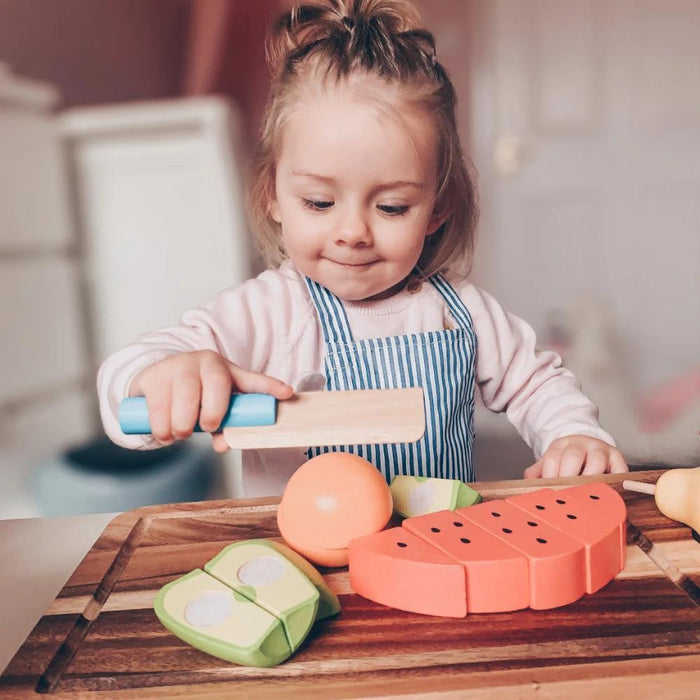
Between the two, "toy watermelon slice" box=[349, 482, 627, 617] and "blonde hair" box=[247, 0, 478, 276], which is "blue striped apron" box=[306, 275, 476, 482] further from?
"toy watermelon slice" box=[349, 482, 627, 617]

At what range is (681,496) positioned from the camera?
46 centimetres

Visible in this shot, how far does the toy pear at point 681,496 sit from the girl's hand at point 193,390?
236 mm

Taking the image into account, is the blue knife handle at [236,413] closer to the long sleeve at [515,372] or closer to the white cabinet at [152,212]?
the long sleeve at [515,372]

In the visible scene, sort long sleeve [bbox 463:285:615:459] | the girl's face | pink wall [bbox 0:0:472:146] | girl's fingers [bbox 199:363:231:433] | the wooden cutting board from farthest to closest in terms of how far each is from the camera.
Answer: pink wall [bbox 0:0:472:146] → long sleeve [bbox 463:285:615:459] → the girl's face → girl's fingers [bbox 199:363:231:433] → the wooden cutting board

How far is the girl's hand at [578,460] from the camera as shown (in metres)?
0.58

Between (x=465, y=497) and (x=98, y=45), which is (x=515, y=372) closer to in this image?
(x=465, y=497)

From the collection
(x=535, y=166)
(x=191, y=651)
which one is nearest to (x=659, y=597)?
(x=191, y=651)

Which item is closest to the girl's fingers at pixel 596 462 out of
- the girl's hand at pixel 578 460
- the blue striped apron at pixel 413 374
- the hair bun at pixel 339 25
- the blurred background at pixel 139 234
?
the girl's hand at pixel 578 460

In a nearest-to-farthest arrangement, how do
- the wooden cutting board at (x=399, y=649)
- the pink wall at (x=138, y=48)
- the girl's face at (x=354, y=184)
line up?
the wooden cutting board at (x=399, y=649), the girl's face at (x=354, y=184), the pink wall at (x=138, y=48)

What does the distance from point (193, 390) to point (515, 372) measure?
359 millimetres

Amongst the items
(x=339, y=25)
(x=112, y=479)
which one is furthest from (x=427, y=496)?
(x=112, y=479)

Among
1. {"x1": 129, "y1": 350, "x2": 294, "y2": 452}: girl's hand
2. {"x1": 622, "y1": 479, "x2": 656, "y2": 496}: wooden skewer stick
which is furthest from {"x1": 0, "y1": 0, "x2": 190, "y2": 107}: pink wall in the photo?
{"x1": 622, "y1": 479, "x2": 656, "y2": 496}: wooden skewer stick

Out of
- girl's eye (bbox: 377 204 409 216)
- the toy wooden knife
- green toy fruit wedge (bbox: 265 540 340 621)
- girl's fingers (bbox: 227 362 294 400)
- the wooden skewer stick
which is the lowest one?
the wooden skewer stick

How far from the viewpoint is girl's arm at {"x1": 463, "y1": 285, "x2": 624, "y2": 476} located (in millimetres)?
656
